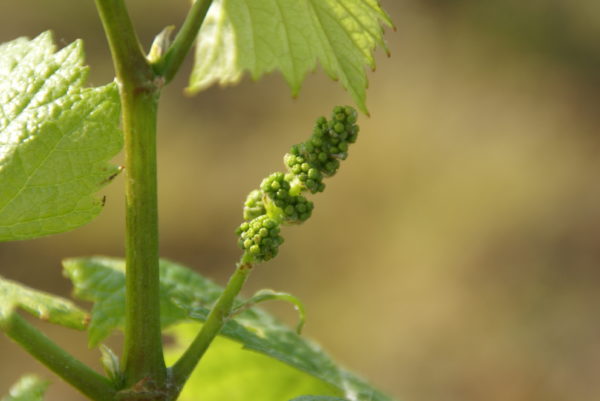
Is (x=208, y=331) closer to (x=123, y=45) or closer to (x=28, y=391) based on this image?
(x=28, y=391)

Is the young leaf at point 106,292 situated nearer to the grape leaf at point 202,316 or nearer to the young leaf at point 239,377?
the grape leaf at point 202,316

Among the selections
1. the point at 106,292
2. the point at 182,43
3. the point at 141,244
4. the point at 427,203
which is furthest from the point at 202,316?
the point at 427,203

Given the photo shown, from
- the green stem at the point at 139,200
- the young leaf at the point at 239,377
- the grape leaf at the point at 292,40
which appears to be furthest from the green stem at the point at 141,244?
the young leaf at the point at 239,377

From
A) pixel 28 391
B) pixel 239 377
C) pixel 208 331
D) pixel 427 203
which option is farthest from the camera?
pixel 427 203

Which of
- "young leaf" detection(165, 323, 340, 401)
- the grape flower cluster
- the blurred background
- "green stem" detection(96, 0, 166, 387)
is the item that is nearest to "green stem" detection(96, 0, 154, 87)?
"green stem" detection(96, 0, 166, 387)

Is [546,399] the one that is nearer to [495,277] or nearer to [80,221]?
[495,277]

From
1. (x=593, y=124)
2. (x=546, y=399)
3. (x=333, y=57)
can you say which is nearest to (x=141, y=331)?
(x=333, y=57)
